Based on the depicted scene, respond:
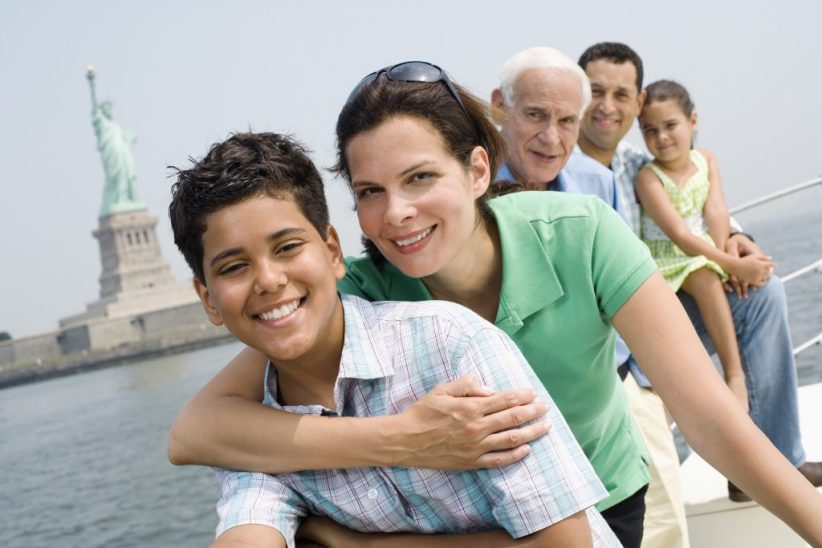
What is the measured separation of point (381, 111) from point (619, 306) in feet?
1.44

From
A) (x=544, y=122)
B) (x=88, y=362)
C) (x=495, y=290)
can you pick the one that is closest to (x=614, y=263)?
(x=495, y=290)

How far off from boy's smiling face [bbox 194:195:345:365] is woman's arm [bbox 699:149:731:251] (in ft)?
5.74

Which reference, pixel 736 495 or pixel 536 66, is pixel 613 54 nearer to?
pixel 536 66

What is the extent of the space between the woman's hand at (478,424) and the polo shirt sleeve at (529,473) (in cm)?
2

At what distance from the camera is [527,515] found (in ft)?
3.46

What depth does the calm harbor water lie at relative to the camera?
1001cm

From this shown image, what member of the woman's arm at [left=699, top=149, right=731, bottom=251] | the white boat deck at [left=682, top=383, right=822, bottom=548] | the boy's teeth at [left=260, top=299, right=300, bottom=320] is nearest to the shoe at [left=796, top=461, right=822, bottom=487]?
the white boat deck at [left=682, top=383, right=822, bottom=548]

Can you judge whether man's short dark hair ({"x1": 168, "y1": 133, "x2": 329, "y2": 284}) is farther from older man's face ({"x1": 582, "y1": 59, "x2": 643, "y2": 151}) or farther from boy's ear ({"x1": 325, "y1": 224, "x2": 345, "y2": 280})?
older man's face ({"x1": 582, "y1": 59, "x2": 643, "y2": 151})

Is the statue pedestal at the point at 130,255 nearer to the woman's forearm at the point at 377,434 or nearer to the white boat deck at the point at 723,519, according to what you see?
the white boat deck at the point at 723,519

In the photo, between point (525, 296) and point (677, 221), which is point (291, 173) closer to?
point (525, 296)

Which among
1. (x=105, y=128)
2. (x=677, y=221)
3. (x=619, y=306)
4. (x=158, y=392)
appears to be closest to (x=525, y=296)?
(x=619, y=306)

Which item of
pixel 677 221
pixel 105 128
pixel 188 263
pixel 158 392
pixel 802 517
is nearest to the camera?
pixel 802 517

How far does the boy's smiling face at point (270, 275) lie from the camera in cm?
116

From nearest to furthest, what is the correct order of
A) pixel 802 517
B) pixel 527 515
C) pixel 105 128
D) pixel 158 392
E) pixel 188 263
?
pixel 527 515
pixel 802 517
pixel 188 263
pixel 158 392
pixel 105 128
